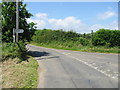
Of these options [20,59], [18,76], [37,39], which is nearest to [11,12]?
[20,59]

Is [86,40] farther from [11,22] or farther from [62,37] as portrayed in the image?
[11,22]

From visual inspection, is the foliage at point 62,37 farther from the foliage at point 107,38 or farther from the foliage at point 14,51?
the foliage at point 14,51

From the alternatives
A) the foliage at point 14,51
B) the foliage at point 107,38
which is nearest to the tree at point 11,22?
the foliage at point 14,51

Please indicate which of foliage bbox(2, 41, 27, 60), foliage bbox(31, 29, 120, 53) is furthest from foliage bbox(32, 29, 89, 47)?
foliage bbox(2, 41, 27, 60)

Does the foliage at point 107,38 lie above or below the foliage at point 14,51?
above

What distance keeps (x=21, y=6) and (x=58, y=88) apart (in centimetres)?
1217

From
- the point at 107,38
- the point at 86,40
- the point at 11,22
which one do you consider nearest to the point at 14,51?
the point at 11,22

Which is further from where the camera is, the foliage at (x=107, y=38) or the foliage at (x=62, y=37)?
the foliage at (x=62, y=37)

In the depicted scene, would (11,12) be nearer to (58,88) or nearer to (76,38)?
(58,88)

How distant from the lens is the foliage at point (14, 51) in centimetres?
1277

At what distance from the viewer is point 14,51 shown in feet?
43.1

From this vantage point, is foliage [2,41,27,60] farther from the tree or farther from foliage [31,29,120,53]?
foliage [31,29,120,53]

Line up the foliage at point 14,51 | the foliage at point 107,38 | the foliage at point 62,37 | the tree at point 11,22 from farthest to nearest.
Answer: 1. the foliage at point 62,37
2. the foliage at point 107,38
3. the tree at point 11,22
4. the foliage at point 14,51

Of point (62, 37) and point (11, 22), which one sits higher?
point (11, 22)
